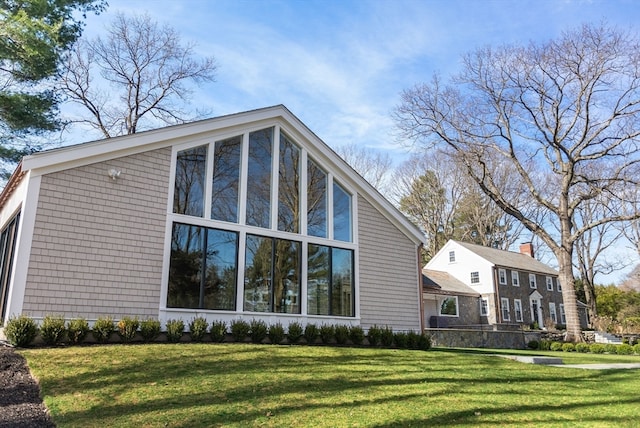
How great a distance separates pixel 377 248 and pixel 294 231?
2.87 meters

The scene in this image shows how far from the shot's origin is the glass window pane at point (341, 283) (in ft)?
41.4

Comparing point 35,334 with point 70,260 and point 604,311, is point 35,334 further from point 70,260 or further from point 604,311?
point 604,311

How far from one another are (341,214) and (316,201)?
0.91 metres

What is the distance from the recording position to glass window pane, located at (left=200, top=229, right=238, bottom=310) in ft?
34.5

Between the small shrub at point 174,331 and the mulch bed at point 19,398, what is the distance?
2.86 metres

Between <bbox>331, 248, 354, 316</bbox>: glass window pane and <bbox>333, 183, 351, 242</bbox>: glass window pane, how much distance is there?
1.55 feet

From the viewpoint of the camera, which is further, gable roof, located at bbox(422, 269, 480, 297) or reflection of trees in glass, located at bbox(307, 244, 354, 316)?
gable roof, located at bbox(422, 269, 480, 297)

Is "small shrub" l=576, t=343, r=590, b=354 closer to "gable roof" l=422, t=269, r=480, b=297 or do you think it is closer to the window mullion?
"gable roof" l=422, t=269, r=480, b=297

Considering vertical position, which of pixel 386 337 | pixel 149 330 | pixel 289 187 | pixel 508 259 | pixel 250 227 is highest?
pixel 508 259

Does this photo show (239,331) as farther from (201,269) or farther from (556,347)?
(556,347)

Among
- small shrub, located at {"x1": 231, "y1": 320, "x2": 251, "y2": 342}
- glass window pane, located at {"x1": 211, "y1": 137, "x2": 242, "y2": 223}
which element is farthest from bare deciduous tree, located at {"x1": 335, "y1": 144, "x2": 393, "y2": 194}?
small shrub, located at {"x1": 231, "y1": 320, "x2": 251, "y2": 342}

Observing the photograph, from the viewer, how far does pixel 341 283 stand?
12852 mm

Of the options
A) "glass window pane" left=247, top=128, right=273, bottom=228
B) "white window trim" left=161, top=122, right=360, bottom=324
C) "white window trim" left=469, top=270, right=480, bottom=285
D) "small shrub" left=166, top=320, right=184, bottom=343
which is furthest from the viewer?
"white window trim" left=469, top=270, right=480, bottom=285

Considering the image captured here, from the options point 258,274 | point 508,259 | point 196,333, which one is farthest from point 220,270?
point 508,259
